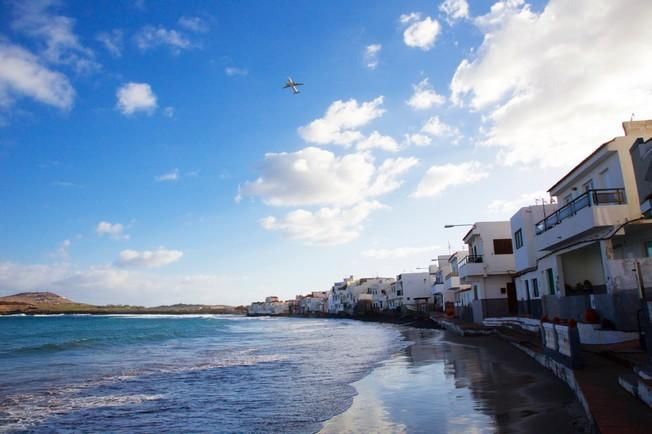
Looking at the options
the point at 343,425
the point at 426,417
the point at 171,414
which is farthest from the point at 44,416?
the point at 426,417

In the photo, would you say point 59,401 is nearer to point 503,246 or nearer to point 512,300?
point 512,300

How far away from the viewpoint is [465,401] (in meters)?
11.6

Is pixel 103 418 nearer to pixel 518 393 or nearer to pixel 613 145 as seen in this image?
pixel 518 393

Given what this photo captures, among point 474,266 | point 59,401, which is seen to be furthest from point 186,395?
point 474,266

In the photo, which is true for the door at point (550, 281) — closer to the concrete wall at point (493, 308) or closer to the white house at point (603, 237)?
the white house at point (603, 237)

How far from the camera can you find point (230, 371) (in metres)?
21.8

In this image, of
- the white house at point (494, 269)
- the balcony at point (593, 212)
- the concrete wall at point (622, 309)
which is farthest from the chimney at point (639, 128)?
the white house at point (494, 269)

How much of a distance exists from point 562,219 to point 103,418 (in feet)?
60.1

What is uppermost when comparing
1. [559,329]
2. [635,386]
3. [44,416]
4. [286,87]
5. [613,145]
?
[286,87]

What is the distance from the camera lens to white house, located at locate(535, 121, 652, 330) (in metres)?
15.7

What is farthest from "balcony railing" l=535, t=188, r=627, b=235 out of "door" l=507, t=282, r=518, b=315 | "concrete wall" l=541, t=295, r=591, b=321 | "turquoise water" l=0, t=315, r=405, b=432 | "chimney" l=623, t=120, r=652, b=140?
"door" l=507, t=282, r=518, b=315

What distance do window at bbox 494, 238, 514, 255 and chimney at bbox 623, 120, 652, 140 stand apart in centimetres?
1830

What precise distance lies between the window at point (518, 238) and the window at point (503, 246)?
6884 millimetres

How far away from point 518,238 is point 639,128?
1152 cm
